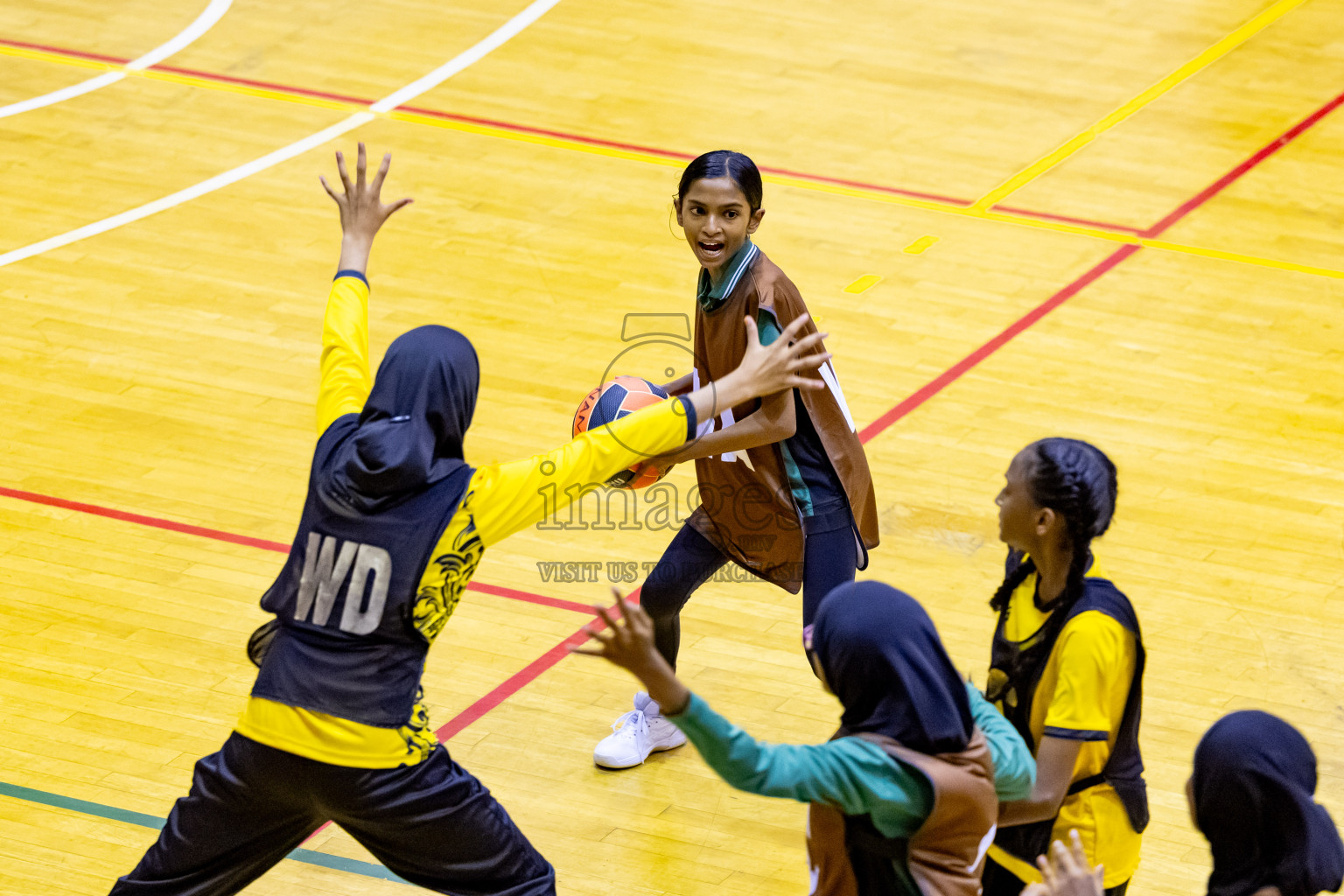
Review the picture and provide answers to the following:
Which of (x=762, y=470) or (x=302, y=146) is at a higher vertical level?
(x=302, y=146)

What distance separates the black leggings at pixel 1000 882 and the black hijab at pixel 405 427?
1413 millimetres

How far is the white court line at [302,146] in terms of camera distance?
8.71 meters

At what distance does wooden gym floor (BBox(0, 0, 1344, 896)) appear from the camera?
5.29 meters

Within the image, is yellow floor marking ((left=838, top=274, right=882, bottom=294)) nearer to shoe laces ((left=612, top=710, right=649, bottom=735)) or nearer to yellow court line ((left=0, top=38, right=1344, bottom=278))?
yellow court line ((left=0, top=38, right=1344, bottom=278))

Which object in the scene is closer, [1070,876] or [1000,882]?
[1070,876]

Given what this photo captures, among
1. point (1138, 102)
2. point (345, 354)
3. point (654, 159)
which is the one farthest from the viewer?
point (1138, 102)

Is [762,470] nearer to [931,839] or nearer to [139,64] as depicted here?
[931,839]

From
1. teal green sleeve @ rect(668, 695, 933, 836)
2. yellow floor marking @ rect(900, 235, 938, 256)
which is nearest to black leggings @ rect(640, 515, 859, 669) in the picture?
teal green sleeve @ rect(668, 695, 933, 836)

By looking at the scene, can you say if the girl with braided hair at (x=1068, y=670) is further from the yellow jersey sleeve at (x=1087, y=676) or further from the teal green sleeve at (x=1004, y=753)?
the teal green sleeve at (x=1004, y=753)

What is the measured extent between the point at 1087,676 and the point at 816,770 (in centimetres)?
73

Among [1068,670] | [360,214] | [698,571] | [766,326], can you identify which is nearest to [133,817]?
[698,571]

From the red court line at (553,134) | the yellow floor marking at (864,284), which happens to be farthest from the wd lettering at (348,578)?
the red court line at (553,134)

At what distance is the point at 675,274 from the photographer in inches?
333

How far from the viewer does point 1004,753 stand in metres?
3.07
